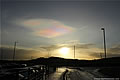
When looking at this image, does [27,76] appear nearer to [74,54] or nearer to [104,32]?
[104,32]

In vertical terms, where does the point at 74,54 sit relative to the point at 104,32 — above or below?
below

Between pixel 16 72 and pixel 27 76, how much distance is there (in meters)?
2.96

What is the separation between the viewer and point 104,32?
37.0m

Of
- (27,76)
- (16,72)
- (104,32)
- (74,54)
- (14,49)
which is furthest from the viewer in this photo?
(74,54)

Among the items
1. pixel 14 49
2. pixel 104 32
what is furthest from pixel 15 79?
pixel 14 49

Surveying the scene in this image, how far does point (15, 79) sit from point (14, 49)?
2368 inches

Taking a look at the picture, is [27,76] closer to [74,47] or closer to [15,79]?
[15,79]

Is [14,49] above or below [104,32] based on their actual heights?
below

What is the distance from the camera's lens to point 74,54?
294ft

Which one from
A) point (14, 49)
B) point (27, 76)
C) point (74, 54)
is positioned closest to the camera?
point (27, 76)

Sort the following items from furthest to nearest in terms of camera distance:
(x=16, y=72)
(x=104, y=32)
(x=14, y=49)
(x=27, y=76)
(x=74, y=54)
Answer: (x=74, y=54) → (x=14, y=49) → (x=104, y=32) → (x=27, y=76) → (x=16, y=72)

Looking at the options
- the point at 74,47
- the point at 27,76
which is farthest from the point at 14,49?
the point at 27,76

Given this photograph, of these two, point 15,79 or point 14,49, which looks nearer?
point 15,79

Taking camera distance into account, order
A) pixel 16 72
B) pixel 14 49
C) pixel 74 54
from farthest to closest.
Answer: pixel 74 54 → pixel 14 49 → pixel 16 72
